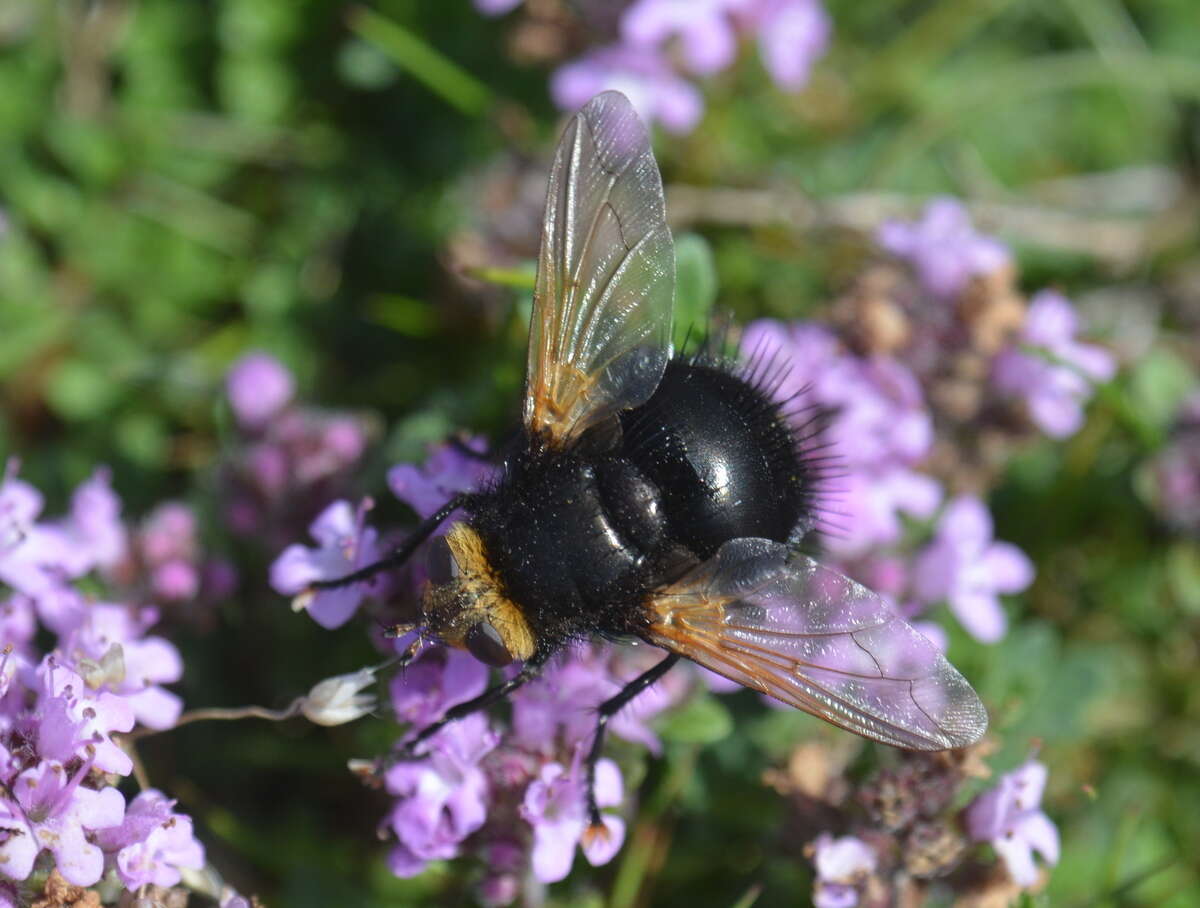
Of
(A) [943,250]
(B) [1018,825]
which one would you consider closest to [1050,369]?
(A) [943,250]

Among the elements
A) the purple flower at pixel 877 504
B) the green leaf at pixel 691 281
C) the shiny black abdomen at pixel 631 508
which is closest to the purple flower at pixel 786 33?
the green leaf at pixel 691 281

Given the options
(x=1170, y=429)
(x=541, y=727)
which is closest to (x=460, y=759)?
(x=541, y=727)

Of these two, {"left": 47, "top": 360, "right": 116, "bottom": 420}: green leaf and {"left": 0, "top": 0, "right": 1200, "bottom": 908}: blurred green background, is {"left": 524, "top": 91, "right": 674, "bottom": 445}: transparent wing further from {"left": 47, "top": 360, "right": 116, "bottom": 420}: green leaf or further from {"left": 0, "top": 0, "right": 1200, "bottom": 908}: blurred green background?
{"left": 47, "top": 360, "right": 116, "bottom": 420}: green leaf

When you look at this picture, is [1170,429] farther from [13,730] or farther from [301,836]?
[13,730]

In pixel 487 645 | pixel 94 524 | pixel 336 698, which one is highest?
pixel 487 645

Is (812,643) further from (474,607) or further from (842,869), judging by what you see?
(842,869)

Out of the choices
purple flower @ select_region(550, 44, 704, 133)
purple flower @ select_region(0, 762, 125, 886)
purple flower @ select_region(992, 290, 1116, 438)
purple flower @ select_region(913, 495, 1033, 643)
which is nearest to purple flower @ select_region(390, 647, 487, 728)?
purple flower @ select_region(0, 762, 125, 886)
